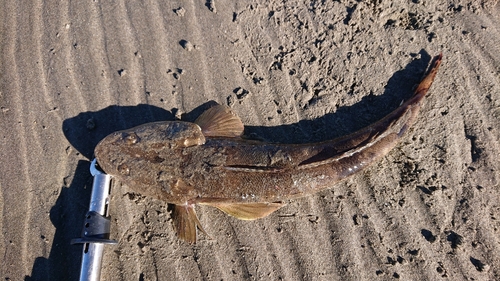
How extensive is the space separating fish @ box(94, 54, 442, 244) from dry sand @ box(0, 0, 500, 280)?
332 millimetres

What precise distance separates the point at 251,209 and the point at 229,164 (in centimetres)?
54

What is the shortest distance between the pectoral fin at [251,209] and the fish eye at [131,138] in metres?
1.07

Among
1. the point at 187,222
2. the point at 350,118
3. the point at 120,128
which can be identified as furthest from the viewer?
the point at 120,128

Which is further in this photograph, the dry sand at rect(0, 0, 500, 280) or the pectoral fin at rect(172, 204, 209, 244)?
the dry sand at rect(0, 0, 500, 280)

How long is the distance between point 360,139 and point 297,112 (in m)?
0.82

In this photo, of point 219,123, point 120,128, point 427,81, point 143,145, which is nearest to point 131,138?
point 143,145

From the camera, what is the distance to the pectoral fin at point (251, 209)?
339 centimetres

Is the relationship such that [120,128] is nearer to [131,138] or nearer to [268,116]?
[131,138]

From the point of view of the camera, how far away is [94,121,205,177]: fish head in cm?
333

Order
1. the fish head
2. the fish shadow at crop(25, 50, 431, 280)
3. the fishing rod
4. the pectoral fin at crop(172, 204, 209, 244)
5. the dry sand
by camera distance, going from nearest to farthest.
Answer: the fishing rod, the fish head, the pectoral fin at crop(172, 204, 209, 244), the dry sand, the fish shadow at crop(25, 50, 431, 280)

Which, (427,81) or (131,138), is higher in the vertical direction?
(427,81)

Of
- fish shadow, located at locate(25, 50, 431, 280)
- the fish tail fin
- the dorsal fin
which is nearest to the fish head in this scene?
the dorsal fin

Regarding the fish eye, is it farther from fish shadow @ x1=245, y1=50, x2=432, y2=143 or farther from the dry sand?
fish shadow @ x1=245, y1=50, x2=432, y2=143

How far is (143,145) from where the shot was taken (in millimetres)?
3357
